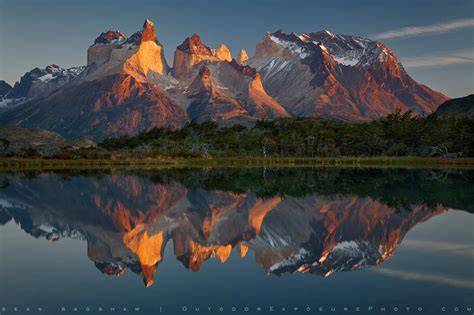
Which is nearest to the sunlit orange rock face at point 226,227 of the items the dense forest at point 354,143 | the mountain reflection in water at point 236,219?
the mountain reflection in water at point 236,219

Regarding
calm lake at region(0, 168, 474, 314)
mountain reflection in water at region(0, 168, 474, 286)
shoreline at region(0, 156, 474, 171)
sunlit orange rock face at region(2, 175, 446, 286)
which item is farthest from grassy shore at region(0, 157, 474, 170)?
calm lake at region(0, 168, 474, 314)

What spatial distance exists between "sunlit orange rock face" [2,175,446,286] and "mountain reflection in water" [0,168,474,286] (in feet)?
0.20

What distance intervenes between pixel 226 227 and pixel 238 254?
8226mm

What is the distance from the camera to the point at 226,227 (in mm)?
35031

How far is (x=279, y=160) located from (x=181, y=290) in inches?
4952

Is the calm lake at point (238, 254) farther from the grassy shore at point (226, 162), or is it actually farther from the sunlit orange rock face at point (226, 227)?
the grassy shore at point (226, 162)

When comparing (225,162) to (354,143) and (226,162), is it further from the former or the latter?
(354,143)

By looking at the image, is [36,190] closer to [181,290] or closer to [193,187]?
[193,187]

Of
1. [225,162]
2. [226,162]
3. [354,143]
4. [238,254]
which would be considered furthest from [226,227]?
[354,143]

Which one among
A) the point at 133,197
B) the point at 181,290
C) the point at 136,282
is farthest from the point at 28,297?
the point at 133,197

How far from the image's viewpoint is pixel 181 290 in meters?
19.9

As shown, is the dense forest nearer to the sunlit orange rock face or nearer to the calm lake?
the sunlit orange rock face

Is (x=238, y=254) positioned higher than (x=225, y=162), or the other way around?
(x=225, y=162)

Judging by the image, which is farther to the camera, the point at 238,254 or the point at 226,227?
the point at 226,227
